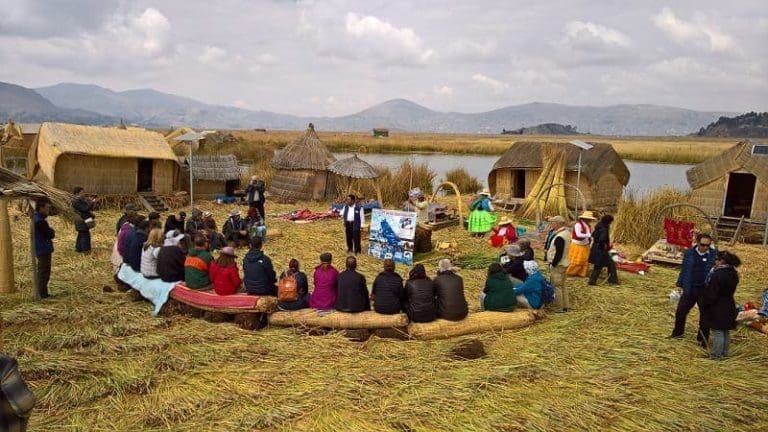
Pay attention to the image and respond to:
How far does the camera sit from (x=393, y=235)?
36.2ft

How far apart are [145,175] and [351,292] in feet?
45.4

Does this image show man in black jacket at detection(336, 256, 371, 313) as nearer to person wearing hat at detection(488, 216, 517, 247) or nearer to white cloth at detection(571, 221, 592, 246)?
white cloth at detection(571, 221, 592, 246)

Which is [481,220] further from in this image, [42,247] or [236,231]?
[42,247]

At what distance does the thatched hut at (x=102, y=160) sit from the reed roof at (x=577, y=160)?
11364mm

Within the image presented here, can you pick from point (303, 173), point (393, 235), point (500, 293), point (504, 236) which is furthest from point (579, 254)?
point (303, 173)

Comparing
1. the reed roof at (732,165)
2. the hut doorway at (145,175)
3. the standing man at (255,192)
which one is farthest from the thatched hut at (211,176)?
the reed roof at (732,165)

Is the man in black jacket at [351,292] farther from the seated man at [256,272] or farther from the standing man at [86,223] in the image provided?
the standing man at [86,223]

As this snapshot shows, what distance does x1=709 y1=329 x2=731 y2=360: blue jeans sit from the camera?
6.14 metres

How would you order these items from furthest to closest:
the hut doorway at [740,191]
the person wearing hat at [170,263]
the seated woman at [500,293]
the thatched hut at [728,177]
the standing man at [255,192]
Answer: the hut doorway at [740,191]
the thatched hut at [728,177]
the standing man at [255,192]
the person wearing hat at [170,263]
the seated woman at [500,293]

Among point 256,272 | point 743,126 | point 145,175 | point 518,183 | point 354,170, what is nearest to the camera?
point 256,272

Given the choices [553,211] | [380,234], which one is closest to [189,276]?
[380,234]

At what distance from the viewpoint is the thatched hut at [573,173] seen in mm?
17453

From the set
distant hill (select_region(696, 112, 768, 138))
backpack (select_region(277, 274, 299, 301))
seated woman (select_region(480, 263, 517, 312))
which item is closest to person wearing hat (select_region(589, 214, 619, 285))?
seated woman (select_region(480, 263, 517, 312))

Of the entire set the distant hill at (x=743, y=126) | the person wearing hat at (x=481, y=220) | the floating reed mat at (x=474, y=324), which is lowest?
the floating reed mat at (x=474, y=324)
